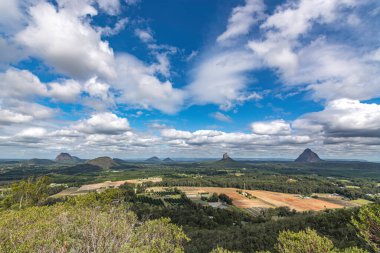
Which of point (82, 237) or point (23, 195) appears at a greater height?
point (82, 237)

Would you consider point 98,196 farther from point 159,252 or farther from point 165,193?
point 165,193

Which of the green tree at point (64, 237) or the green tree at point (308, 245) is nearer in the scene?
the green tree at point (64, 237)

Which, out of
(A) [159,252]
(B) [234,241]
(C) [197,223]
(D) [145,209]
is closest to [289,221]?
(B) [234,241]

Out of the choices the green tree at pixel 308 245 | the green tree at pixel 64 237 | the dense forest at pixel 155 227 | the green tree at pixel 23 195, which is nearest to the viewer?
the green tree at pixel 64 237

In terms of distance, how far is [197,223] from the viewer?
123 metres

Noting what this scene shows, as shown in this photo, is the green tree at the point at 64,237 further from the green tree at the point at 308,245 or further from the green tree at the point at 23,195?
the green tree at the point at 23,195

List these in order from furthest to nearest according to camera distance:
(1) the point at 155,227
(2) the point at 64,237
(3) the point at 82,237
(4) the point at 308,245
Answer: (1) the point at 155,227, (4) the point at 308,245, (3) the point at 82,237, (2) the point at 64,237

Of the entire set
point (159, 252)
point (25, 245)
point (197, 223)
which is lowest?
point (197, 223)

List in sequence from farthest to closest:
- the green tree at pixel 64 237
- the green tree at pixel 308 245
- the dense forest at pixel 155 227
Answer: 1. the green tree at pixel 308 245
2. the dense forest at pixel 155 227
3. the green tree at pixel 64 237

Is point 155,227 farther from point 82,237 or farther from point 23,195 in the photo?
point 23,195

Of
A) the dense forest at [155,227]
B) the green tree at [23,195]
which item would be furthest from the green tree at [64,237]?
the green tree at [23,195]

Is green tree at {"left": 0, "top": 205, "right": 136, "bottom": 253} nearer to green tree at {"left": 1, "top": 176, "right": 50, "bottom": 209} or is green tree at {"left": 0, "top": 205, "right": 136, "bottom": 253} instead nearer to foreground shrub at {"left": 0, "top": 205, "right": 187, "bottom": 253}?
foreground shrub at {"left": 0, "top": 205, "right": 187, "bottom": 253}

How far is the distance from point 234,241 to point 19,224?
7345 cm

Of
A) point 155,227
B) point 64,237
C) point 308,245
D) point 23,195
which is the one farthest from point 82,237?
point 23,195
